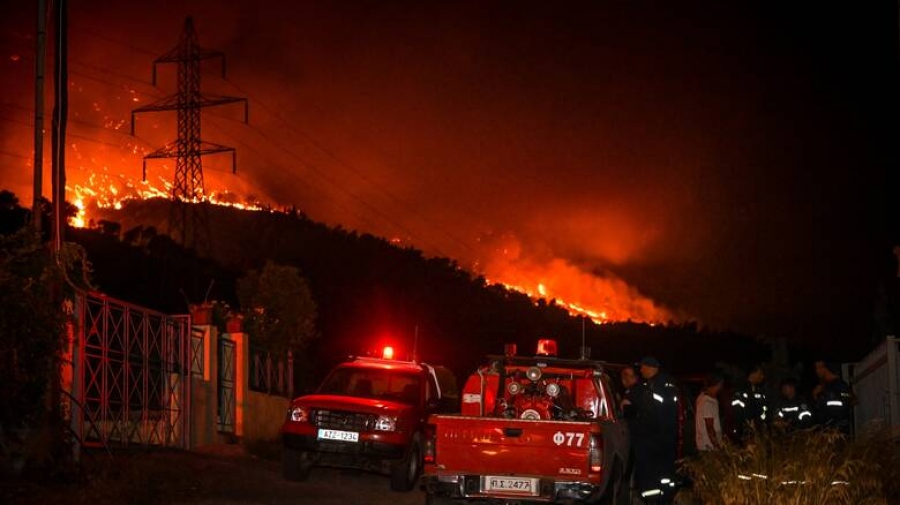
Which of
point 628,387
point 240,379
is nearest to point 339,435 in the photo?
point 628,387

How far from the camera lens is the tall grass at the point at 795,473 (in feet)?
38.6

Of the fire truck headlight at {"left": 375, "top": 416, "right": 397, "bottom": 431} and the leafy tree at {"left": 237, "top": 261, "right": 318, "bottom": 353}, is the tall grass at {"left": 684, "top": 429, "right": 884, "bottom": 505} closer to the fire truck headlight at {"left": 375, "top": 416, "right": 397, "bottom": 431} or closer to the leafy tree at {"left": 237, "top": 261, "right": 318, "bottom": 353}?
the fire truck headlight at {"left": 375, "top": 416, "right": 397, "bottom": 431}

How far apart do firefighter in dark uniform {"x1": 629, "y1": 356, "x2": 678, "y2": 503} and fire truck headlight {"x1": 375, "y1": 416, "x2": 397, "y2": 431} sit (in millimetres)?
4571

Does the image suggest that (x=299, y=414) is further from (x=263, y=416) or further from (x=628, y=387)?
(x=263, y=416)

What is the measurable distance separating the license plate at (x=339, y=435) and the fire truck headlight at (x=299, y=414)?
30 cm

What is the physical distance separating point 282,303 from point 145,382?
54.7 feet

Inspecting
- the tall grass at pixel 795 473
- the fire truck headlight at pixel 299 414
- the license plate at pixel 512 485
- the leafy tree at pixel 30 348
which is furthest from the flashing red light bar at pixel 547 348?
the leafy tree at pixel 30 348

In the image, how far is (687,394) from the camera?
20.0 metres

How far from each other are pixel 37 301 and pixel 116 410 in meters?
7.41

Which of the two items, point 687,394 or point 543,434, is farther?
point 687,394

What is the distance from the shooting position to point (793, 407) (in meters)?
16.8

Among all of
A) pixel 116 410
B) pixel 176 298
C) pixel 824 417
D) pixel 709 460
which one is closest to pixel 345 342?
pixel 176 298

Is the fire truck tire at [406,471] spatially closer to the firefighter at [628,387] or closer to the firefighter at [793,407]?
the firefighter at [628,387]

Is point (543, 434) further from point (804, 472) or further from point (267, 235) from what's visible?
point (267, 235)
